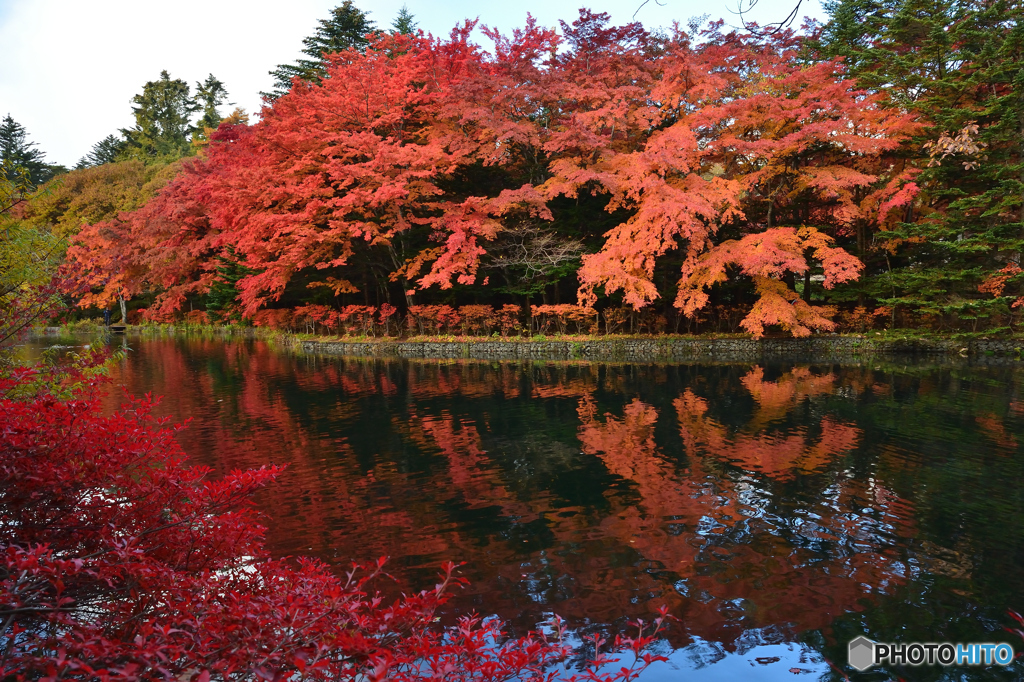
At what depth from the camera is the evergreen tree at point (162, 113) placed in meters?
51.7

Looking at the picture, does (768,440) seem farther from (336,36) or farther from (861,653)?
(336,36)

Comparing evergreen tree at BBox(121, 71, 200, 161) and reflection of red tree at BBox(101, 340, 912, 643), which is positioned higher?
evergreen tree at BBox(121, 71, 200, 161)

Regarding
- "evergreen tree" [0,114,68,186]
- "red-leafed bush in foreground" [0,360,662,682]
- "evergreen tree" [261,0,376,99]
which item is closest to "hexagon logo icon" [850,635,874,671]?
"red-leafed bush in foreground" [0,360,662,682]

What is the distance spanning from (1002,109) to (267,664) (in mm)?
22059

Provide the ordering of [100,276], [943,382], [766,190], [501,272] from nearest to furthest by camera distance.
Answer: [100,276], [943,382], [766,190], [501,272]

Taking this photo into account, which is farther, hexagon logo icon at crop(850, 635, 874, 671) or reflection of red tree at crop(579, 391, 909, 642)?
reflection of red tree at crop(579, 391, 909, 642)

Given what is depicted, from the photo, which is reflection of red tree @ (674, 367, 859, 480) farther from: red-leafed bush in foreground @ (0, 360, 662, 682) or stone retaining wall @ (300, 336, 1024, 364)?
stone retaining wall @ (300, 336, 1024, 364)

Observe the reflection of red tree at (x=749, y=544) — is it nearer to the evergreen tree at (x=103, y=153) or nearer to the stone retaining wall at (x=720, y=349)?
the stone retaining wall at (x=720, y=349)

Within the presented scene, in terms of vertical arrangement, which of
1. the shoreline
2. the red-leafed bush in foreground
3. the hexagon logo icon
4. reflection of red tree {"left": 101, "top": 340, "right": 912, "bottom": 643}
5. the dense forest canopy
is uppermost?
the dense forest canopy

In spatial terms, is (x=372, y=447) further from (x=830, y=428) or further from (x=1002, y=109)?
(x=1002, y=109)

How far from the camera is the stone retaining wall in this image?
17.8 metres

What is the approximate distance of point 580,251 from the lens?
830 inches

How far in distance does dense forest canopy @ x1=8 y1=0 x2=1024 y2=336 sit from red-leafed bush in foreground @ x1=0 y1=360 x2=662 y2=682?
52.2 feet

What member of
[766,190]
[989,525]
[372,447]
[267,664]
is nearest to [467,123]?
[766,190]
